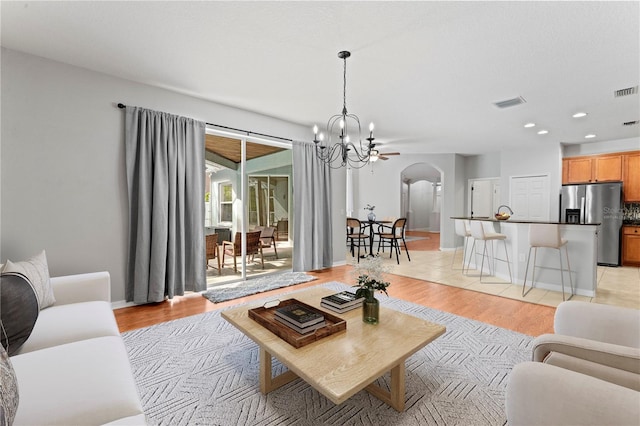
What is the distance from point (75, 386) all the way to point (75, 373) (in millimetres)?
114

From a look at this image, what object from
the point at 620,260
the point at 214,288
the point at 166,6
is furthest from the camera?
the point at 620,260

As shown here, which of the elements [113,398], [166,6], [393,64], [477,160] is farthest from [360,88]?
[477,160]

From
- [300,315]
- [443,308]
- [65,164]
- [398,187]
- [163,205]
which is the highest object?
[398,187]

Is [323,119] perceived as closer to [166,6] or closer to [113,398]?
[166,6]

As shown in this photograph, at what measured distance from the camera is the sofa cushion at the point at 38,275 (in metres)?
1.83

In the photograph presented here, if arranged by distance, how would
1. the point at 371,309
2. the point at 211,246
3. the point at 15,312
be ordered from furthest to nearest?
the point at 211,246, the point at 371,309, the point at 15,312

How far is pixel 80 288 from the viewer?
88.8 inches

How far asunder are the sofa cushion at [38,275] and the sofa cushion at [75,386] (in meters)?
0.68

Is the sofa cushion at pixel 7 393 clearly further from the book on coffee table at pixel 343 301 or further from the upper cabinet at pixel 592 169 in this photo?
the upper cabinet at pixel 592 169

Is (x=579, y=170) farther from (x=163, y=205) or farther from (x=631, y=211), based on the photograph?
(x=163, y=205)

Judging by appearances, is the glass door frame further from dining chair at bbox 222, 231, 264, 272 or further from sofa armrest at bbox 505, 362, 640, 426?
sofa armrest at bbox 505, 362, 640, 426

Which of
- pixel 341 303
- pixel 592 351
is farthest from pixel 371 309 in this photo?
pixel 592 351

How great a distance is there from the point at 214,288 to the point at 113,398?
307 cm

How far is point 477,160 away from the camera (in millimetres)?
8086
